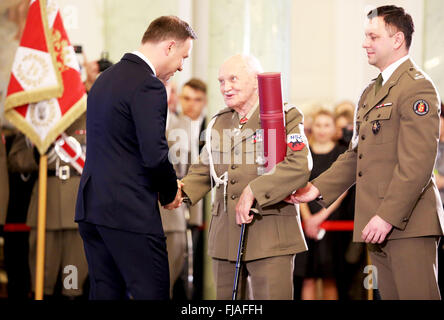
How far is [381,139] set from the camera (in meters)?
2.88

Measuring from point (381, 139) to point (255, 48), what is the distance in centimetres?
198

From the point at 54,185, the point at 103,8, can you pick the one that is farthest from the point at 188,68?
the point at 54,185

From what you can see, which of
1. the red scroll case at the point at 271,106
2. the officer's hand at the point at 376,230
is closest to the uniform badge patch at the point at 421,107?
the officer's hand at the point at 376,230

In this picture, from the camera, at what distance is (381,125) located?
288 cm

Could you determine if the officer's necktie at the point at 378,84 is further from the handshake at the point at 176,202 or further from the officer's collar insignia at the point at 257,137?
the handshake at the point at 176,202

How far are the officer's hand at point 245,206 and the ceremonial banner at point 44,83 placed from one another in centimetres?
170

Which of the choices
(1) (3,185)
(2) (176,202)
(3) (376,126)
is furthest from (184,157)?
(3) (376,126)

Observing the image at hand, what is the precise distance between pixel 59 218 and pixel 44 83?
925mm

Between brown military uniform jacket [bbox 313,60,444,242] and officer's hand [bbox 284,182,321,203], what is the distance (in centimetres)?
25

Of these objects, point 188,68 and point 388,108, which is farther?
point 188,68

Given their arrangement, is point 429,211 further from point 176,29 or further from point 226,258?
point 176,29

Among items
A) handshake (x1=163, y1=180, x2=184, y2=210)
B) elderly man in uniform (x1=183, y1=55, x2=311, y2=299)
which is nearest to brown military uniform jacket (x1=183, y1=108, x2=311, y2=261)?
elderly man in uniform (x1=183, y1=55, x2=311, y2=299)

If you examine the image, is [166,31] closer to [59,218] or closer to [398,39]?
[398,39]

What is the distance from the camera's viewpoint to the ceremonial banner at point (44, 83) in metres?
4.29
